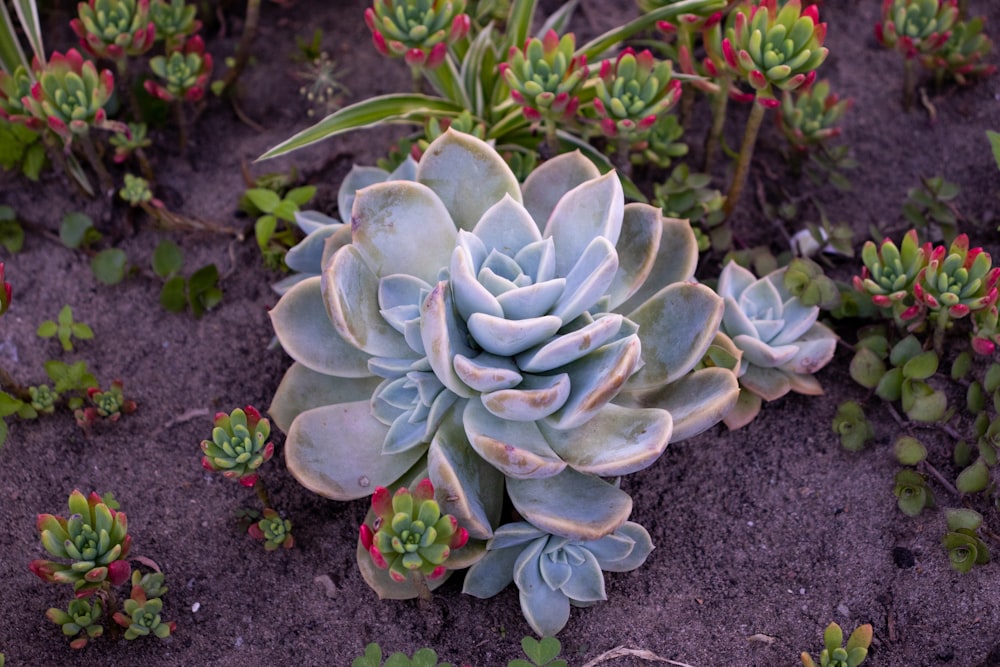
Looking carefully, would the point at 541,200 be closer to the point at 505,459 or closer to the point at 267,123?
the point at 505,459

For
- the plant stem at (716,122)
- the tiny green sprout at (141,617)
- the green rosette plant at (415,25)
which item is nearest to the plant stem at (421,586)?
the tiny green sprout at (141,617)

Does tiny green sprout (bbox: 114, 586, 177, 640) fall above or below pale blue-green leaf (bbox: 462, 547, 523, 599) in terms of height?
below

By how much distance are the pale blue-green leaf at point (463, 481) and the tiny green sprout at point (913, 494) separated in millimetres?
770

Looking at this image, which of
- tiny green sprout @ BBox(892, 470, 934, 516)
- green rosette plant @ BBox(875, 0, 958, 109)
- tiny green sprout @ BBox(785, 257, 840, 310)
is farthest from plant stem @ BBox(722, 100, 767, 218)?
tiny green sprout @ BBox(892, 470, 934, 516)

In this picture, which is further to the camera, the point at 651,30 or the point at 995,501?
the point at 651,30

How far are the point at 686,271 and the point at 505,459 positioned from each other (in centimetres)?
56

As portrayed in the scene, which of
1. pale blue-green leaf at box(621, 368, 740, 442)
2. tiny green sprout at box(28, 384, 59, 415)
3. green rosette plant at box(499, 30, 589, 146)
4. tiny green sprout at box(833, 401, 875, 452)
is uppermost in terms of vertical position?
green rosette plant at box(499, 30, 589, 146)

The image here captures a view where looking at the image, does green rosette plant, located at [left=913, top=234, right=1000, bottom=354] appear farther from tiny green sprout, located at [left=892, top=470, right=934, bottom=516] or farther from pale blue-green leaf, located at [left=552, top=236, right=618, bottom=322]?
pale blue-green leaf, located at [left=552, top=236, right=618, bottom=322]

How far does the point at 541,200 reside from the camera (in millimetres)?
1795

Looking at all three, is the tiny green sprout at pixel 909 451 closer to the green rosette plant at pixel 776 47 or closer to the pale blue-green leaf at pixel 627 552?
the pale blue-green leaf at pixel 627 552

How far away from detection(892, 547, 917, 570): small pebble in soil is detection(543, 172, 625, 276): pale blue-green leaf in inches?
31.8

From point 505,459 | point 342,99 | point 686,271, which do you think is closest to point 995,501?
point 686,271

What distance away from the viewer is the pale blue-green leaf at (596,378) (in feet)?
4.58

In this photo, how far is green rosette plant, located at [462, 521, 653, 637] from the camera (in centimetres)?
157
